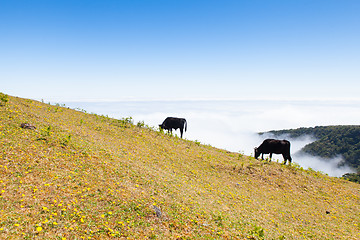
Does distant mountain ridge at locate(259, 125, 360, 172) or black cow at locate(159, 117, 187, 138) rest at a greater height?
black cow at locate(159, 117, 187, 138)

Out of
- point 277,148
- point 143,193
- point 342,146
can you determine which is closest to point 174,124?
point 277,148

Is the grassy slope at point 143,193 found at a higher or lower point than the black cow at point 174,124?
lower

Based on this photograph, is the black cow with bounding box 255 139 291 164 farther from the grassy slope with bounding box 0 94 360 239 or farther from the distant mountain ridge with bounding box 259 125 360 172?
the distant mountain ridge with bounding box 259 125 360 172

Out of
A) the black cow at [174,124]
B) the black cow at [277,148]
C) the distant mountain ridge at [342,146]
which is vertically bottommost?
the distant mountain ridge at [342,146]

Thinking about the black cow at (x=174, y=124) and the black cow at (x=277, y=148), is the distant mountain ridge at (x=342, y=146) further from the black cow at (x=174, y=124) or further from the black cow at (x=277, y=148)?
the black cow at (x=174, y=124)

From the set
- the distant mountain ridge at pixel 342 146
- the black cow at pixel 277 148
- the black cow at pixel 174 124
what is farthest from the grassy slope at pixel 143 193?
the distant mountain ridge at pixel 342 146

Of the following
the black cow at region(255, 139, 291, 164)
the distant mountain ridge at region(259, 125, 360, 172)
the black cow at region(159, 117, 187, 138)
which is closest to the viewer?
the black cow at region(255, 139, 291, 164)

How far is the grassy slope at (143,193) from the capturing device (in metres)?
7.36

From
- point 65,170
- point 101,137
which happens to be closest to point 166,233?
point 65,170

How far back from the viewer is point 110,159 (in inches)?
518

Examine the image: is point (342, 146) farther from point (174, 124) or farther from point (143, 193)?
point (143, 193)

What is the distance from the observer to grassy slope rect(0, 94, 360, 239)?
736 cm

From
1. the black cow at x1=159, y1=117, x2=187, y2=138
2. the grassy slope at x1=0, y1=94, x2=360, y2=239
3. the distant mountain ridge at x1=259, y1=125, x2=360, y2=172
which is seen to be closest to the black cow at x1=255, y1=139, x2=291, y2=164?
the grassy slope at x1=0, y1=94, x2=360, y2=239

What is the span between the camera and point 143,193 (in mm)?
10039
